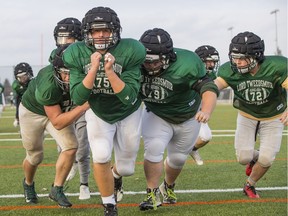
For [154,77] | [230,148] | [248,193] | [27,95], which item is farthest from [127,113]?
[230,148]

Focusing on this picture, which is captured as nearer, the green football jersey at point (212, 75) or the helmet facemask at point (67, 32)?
the helmet facemask at point (67, 32)

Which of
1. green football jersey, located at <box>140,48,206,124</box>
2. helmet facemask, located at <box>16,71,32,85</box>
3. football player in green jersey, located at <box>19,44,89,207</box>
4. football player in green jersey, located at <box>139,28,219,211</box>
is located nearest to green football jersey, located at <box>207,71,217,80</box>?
football player in green jersey, located at <box>139,28,219,211</box>

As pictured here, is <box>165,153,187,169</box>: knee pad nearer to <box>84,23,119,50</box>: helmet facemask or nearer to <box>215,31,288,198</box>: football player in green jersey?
<box>215,31,288,198</box>: football player in green jersey

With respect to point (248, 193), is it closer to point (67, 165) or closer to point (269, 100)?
point (269, 100)

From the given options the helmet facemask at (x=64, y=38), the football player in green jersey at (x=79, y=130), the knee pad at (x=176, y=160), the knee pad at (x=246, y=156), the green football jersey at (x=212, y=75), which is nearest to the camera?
the knee pad at (x=176, y=160)

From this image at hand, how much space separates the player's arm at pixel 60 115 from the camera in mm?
4637

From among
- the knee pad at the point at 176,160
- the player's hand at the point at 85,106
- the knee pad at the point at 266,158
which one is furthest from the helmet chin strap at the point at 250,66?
the player's hand at the point at 85,106

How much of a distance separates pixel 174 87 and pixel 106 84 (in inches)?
33.2

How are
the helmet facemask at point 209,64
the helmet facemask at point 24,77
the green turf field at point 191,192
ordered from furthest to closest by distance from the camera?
the helmet facemask at point 24,77, the helmet facemask at point 209,64, the green turf field at point 191,192

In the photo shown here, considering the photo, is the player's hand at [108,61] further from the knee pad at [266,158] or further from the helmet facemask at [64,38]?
the knee pad at [266,158]

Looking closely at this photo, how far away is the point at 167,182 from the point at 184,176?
1.57 meters

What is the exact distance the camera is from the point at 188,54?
16.0 ft

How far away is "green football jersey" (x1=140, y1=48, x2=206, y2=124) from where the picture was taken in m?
4.74

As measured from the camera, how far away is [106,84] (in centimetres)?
420
